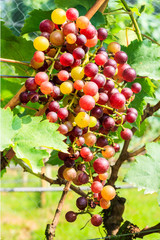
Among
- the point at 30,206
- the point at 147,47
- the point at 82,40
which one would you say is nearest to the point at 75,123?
the point at 82,40

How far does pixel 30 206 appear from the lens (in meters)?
5.10

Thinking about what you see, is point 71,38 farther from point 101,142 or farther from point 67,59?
point 101,142

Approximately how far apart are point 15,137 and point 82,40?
197 millimetres

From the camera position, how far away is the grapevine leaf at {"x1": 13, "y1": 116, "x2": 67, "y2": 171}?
0.48 metres

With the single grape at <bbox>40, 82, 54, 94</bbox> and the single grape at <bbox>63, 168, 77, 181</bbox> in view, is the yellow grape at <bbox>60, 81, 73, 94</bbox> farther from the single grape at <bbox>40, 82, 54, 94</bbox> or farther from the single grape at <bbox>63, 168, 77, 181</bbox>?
the single grape at <bbox>63, 168, 77, 181</bbox>

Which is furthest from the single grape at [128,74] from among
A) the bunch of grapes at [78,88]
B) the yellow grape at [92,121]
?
the yellow grape at [92,121]

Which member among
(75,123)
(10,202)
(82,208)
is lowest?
(10,202)

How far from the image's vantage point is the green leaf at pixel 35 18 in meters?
0.69

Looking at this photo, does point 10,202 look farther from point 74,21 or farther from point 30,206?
point 74,21

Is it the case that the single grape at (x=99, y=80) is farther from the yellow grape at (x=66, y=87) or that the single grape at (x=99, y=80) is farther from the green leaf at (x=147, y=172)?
the green leaf at (x=147, y=172)

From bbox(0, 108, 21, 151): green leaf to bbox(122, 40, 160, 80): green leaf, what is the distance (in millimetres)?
282

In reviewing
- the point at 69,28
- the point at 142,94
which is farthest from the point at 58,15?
the point at 142,94

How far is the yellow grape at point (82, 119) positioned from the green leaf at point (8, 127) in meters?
0.10

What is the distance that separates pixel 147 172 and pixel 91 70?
21cm
